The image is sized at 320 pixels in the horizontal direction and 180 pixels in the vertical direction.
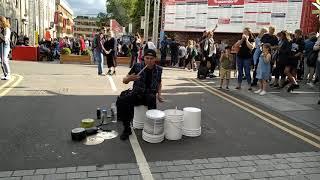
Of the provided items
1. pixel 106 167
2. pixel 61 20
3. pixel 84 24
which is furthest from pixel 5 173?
pixel 84 24

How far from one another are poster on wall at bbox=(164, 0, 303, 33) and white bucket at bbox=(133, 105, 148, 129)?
16.8 m

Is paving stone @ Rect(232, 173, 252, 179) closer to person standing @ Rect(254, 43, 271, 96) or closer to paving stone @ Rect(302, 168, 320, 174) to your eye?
paving stone @ Rect(302, 168, 320, 174)

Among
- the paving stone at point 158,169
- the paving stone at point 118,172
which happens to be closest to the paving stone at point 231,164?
the paving stone at point 158,169

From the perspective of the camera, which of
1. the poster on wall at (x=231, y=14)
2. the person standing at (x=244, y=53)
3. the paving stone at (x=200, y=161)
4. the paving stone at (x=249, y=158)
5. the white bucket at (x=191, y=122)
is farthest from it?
the poster on wall at (x=231, y=14)

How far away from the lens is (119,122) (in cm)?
696

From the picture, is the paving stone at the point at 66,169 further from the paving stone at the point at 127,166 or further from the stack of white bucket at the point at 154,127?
the stack of white bucket at the point at 154,127

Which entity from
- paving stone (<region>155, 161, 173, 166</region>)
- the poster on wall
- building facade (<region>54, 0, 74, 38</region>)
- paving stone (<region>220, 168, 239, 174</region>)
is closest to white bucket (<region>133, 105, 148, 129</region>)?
paving stone (<region>155, 161, 173, 166</region>)

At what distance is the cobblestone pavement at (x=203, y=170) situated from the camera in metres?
4.53

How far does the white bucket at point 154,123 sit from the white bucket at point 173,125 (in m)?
0.15

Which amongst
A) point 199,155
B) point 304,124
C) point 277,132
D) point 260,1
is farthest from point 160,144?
point 260,1

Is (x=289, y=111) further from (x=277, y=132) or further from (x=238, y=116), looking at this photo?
(x=277, y=132)

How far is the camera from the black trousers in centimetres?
612

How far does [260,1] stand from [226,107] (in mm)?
15136

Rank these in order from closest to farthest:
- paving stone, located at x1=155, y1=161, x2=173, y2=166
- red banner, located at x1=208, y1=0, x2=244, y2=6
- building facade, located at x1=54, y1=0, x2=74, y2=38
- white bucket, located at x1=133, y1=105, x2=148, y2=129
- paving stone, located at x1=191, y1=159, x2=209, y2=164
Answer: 1. paving stone, located at x1=155, y1=161, x2=173, y2=166
2. paving stone, located at x1=191, y1=159, x2=209, y2=164
3. white bucket, located at x1=133, y1=105, x2=148, y2=129
4. red banner, located at x1=208, y1=0, x2=244, y2=6
5. building facade, located at x1=54, y1=0, x2=74, y2=38
